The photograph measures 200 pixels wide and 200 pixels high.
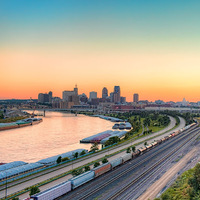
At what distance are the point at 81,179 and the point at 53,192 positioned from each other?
12.7ft

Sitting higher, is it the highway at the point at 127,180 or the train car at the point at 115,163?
the train car at the point at 115,163

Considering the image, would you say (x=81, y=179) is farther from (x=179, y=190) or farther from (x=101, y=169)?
(x=179, y=190)

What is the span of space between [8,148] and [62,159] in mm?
17336

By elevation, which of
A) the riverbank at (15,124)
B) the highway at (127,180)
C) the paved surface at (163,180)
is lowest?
the riverbank at (15,124)

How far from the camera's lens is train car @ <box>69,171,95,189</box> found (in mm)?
21234

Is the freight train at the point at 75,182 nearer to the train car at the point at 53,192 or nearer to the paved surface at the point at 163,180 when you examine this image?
the train car at the point at 53,192

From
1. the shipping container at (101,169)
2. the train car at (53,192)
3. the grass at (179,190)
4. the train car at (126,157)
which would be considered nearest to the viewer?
the train car at (53,192)

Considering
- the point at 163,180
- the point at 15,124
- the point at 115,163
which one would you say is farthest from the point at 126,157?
the point at 15,124

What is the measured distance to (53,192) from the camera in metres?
18.8

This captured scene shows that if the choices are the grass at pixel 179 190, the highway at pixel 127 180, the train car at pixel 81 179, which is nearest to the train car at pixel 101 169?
the highway at pixel 127 180

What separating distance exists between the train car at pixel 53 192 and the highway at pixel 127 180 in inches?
21.2

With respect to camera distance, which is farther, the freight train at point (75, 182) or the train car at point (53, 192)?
the freight train at point (75, 182)

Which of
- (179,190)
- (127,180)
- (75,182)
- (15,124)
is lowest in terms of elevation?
(15,124)

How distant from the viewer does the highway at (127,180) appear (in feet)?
65.9
